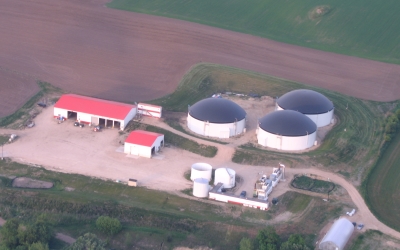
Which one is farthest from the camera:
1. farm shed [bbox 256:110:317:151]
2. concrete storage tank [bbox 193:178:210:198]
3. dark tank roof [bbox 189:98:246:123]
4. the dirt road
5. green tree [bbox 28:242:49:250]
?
dark tank roof [bbox 189:98:246:123]

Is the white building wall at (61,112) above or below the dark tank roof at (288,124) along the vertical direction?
below

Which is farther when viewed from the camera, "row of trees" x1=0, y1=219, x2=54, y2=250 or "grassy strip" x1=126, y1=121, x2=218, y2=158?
"grassy strip" x1=126, y1=121, x2=218, y2=158

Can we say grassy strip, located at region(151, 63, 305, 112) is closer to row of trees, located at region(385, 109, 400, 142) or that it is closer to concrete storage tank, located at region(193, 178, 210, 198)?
row of trees, located at region(385, 109, 400, 142)

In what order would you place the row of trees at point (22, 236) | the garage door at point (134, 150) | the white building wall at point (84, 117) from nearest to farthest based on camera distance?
the row of trees at point (22, 236)
the garage door at point (134, 150)
the white building wall at point (84, 117)

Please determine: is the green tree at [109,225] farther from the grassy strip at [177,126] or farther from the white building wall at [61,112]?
the white building wall at [61,112]

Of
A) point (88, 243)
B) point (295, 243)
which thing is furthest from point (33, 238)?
point (295, 243)

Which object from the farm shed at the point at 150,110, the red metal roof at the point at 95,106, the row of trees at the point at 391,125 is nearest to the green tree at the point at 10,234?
the red metal roof at the point at 95,106

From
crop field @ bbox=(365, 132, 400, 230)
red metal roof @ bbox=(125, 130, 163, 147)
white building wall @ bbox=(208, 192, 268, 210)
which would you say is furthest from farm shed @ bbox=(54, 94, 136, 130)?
crop field @ bbox=(365, 132, 400, 230)
